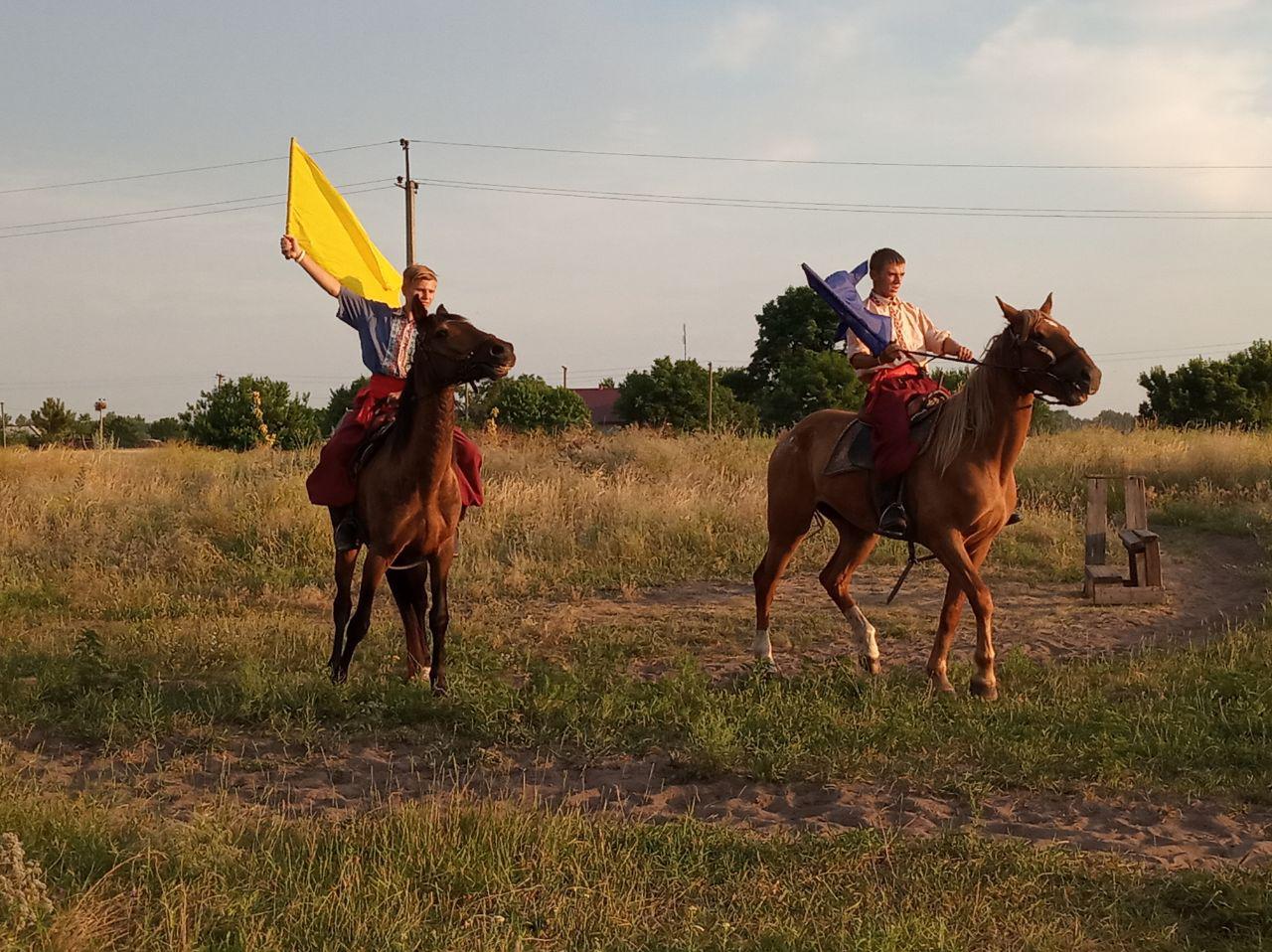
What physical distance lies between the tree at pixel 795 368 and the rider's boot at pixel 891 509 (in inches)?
1269

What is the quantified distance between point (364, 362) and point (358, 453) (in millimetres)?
619

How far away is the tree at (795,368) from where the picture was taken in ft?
136

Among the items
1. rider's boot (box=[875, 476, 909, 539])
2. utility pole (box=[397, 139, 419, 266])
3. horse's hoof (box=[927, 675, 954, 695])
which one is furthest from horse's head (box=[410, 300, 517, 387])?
utility pole (box=[397, 139, 419, 266])

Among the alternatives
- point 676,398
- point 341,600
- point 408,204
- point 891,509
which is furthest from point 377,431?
point 676,398

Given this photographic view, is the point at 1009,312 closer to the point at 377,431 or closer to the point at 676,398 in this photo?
the point at 377,431

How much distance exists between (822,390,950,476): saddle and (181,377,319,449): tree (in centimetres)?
3205

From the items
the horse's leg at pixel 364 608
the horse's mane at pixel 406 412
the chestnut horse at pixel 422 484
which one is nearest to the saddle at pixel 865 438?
the chestnut horse at pixel 422 484

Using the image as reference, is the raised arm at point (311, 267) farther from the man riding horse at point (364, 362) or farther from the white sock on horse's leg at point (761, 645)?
the white sock on horse's leg at point (761, 645)

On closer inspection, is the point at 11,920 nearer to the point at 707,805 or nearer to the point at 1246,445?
the point at 707,805

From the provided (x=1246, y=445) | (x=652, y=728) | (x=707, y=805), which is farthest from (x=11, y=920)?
(x=1246, y=445)

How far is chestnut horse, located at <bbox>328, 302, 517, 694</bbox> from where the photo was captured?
5.85m

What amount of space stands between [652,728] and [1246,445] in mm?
16254

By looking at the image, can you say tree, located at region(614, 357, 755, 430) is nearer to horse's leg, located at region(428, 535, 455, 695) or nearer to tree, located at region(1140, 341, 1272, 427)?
tree, located at region(1140, 341, 1272, 427)

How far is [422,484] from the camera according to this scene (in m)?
6.16
